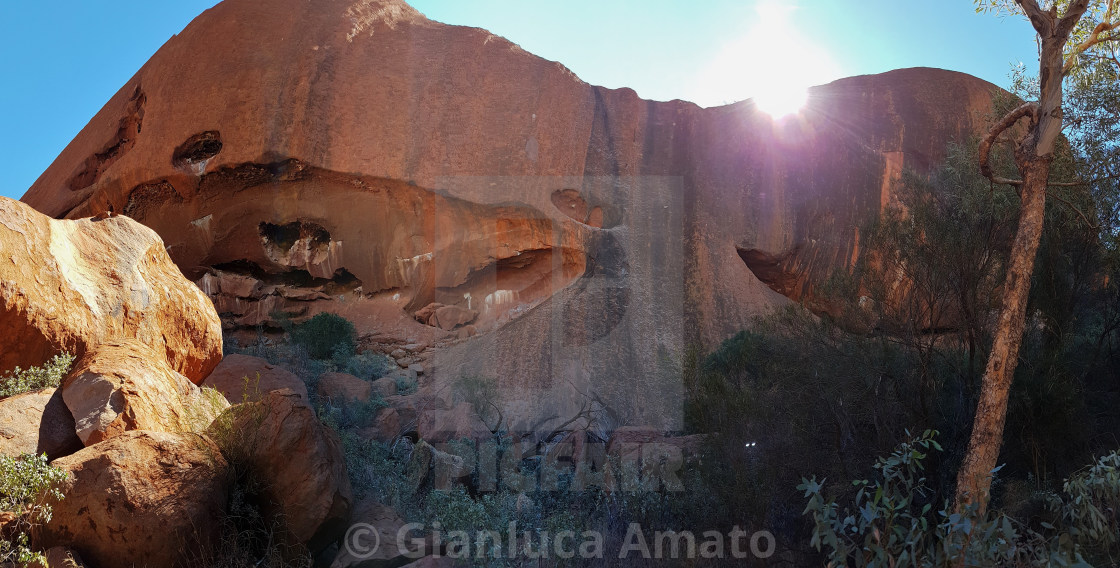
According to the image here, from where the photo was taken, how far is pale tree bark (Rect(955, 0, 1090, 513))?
5.77m

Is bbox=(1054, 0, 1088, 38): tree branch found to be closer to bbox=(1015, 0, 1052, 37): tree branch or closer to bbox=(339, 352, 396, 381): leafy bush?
bbox=(1015, 0, 1052, 37): tree branch

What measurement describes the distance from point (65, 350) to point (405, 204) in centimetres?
1146

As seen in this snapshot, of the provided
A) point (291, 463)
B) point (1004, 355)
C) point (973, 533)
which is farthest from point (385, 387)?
point (973, 533)

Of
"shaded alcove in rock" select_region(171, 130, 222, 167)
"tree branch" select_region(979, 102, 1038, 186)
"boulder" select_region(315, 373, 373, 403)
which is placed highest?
"shaded alcove in rock" select_region(171, 130, 222, 167)

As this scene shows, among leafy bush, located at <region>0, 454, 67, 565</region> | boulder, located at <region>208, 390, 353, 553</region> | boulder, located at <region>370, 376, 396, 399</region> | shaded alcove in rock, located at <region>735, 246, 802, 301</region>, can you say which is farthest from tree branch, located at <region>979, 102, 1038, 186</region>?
shaded alcove in rock, located at <region>735, 246, 802, 301</region>

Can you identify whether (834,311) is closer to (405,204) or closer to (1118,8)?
(1118,8)

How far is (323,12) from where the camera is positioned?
18109 millimetres

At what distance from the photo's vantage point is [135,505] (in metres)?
5.48

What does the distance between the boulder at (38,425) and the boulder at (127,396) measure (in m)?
0.09

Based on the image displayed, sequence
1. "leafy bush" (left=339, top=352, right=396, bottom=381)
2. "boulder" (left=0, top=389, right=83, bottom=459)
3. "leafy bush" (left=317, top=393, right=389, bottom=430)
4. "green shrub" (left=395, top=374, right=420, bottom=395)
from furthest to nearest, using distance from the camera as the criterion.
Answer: "leafy bush" (left=339, top=352, right=396, bottom=381) → "green shrub" (left=395, top=374, right=420, bottom=395) → "leafy bush" (left=317, top=393, right=389, bottom=430) → "boulder" (left=0, top=389, right=83, bottom=459)

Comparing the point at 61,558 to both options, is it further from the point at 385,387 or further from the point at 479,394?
the point at 385,387

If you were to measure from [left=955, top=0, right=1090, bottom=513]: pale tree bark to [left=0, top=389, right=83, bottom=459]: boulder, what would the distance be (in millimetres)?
6187

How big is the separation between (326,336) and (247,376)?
23.2 ft

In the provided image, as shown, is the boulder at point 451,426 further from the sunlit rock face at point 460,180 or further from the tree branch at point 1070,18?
the tree branch at point 1070,18
